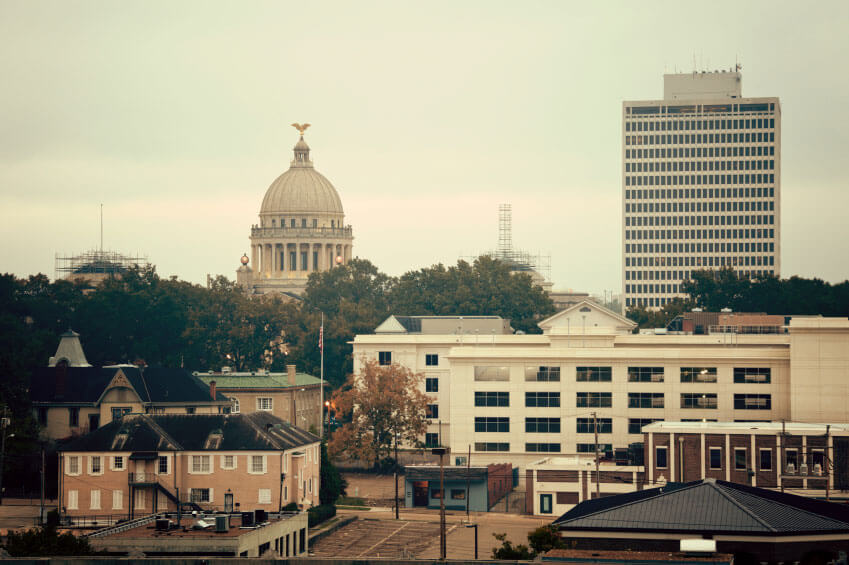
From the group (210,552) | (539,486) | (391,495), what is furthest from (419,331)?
(210,552)

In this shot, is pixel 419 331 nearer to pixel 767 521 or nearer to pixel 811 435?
pixel 811 435

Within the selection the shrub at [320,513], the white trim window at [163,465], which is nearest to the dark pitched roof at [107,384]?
the white trim window at [163,465]

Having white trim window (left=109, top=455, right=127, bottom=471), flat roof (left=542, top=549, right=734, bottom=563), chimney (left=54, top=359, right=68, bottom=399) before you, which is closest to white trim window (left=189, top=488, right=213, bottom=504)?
white trim window (left=109, top=455, right=127, bottom=471)

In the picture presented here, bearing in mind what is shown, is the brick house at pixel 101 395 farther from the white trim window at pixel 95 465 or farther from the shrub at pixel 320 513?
the shrub at pixel 320 513

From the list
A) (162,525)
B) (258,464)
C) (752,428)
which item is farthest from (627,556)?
(752,428)

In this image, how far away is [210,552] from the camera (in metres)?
72.9

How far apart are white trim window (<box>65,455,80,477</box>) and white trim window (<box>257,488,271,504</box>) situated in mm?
13189

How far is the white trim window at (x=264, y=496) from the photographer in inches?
4040

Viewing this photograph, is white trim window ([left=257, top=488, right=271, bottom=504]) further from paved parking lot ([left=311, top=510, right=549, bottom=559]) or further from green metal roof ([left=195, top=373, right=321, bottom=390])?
green metal roof ([left=195, top=373, right=321, bottom=390])

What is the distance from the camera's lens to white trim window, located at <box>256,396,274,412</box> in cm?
14700

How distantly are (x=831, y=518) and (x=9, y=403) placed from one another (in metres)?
80.7

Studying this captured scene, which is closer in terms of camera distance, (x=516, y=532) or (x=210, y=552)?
(x=210, y=552)

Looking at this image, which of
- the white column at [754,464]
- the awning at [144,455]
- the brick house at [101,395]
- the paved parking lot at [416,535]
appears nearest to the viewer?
the paved parking lot at [416,535]

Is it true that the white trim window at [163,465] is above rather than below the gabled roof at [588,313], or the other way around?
below
